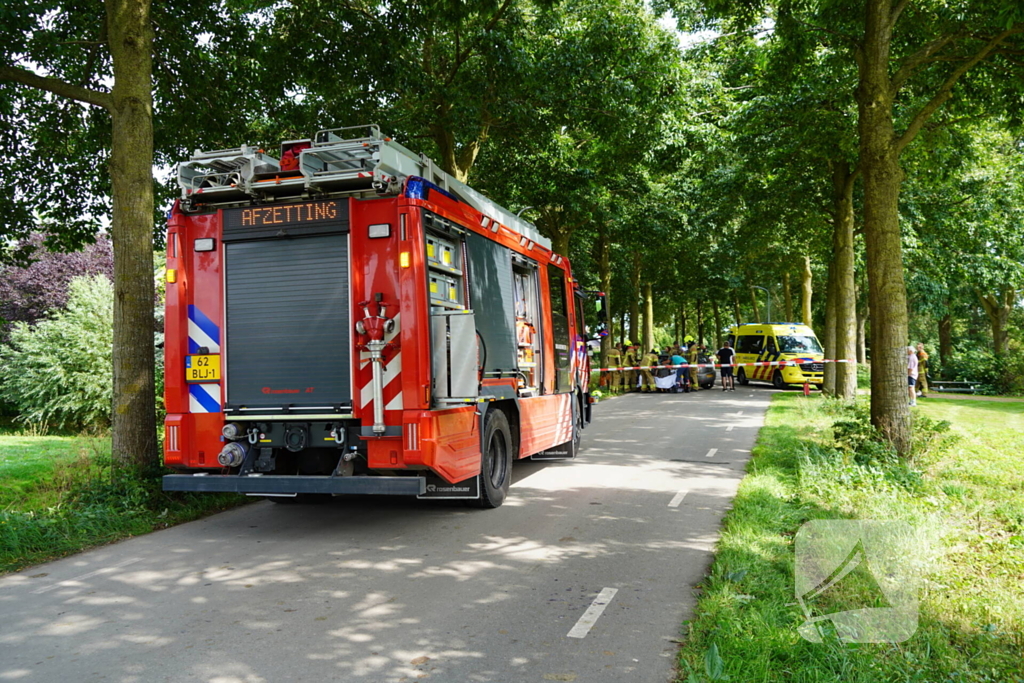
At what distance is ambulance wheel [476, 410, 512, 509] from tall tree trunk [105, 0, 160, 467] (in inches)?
141

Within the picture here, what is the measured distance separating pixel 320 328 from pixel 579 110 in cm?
936

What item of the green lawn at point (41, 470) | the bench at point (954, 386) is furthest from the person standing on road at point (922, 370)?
the green lawn at point (41, 470)

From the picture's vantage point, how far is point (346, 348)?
701 centimetres

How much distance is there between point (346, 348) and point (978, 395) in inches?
1149

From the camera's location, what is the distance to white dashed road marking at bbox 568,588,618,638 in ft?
15.4

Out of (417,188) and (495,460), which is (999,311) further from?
(417,188)

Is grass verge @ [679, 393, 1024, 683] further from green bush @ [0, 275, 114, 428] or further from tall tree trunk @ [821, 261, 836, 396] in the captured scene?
green bush @ [0, 275, 114, 428]

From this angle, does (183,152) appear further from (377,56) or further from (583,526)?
(583,526)

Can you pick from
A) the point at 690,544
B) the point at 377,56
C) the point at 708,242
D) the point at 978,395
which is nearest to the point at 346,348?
the point at 690,544

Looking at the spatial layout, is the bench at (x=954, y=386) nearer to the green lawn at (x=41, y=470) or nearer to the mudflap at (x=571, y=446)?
the mudflap at (x=571, y=446)

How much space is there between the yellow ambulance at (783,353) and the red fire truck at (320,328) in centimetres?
2422

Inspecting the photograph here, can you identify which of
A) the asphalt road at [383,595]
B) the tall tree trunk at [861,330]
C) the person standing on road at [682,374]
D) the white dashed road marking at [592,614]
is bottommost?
the white dashed road marking at [592,614]

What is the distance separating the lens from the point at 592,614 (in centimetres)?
501

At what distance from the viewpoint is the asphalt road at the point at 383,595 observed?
13.9 feet
